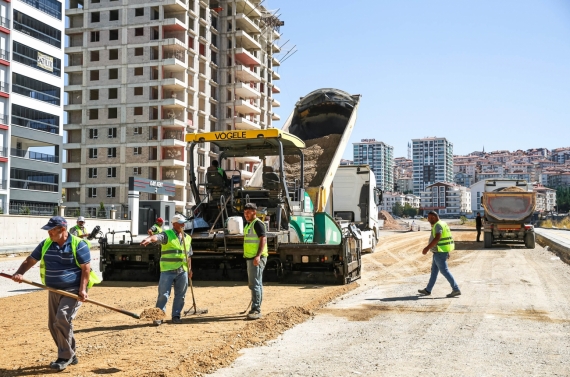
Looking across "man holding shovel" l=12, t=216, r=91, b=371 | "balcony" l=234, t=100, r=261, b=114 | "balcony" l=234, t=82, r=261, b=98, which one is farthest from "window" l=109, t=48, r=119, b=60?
"man holding shovel" l=12, t=216, r=91, b=371

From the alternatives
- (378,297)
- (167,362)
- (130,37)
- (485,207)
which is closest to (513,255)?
(485,207)

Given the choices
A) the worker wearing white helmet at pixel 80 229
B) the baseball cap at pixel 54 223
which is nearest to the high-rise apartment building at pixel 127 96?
the worker wearing white helmet at pixel 80 229

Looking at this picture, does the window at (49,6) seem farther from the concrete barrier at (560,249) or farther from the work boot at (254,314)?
the work boot at (254,314)

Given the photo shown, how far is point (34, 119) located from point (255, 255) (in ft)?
135

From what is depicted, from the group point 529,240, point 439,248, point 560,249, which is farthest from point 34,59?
point 439,248

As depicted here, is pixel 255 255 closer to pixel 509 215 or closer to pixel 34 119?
pixel 509 215

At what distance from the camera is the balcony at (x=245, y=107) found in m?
67.7

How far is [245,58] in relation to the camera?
230 ft

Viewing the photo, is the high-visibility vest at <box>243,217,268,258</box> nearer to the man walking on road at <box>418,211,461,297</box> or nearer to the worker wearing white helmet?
the man walking on road at <box>418,211,461,297</box>

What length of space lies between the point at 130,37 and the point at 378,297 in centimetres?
5196

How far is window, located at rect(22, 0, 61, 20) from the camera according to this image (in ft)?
147

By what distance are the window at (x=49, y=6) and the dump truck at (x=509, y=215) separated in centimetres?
3620

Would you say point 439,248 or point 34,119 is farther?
point 34,119

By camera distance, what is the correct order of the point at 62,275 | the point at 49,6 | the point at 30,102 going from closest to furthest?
1. the point at 62,275
2. the point at 30,102
3. the point at 49,6
